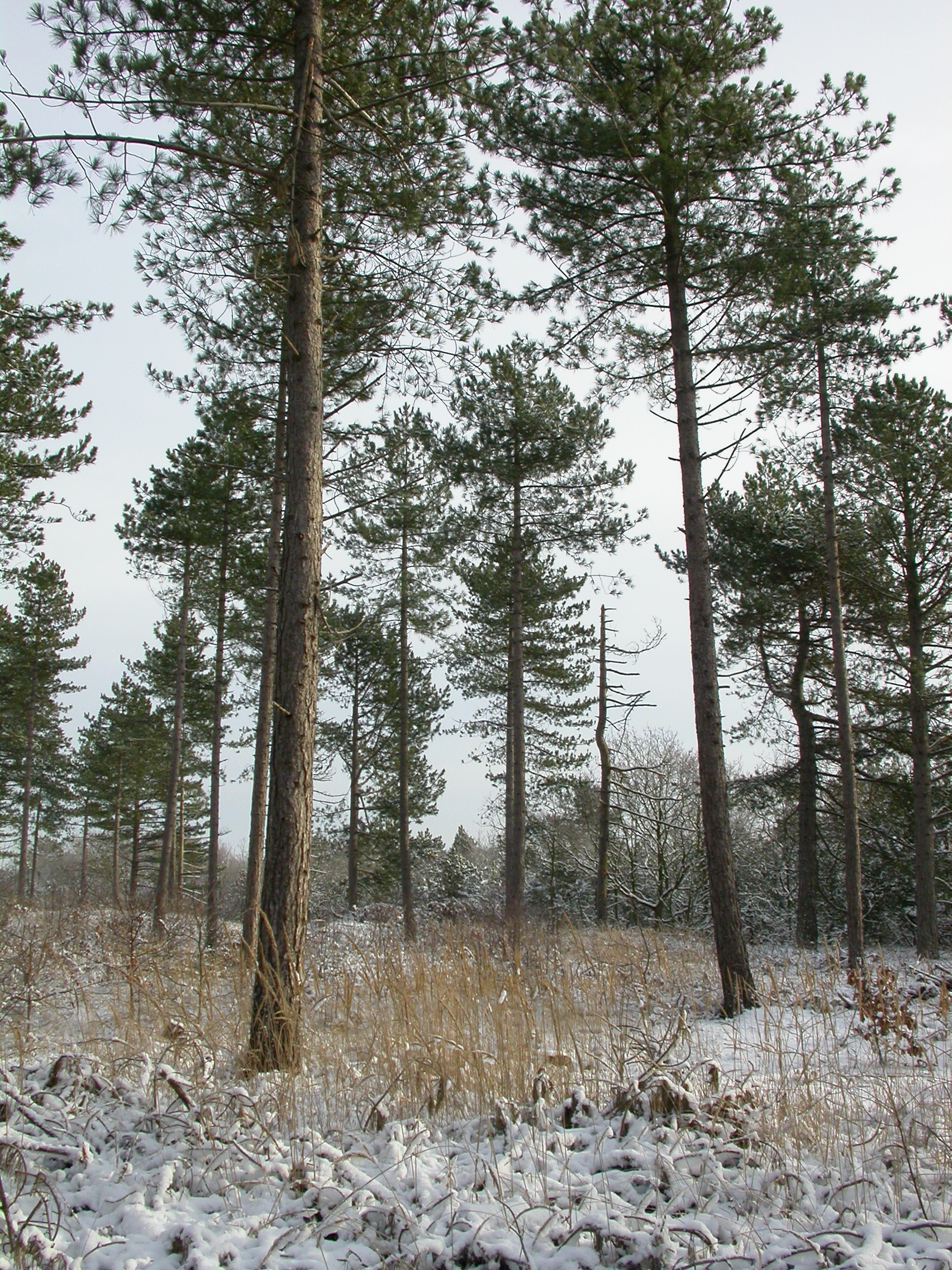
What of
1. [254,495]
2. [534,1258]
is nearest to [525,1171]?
[534,1258]

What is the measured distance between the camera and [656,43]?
698cm

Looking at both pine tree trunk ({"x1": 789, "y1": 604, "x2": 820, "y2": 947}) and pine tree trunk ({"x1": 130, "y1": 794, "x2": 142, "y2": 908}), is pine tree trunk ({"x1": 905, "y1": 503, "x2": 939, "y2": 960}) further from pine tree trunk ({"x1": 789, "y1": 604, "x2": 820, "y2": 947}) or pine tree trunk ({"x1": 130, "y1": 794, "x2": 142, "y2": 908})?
pine tree trunk ({"x1": 130, "y1": 794, "x2": 142, "y2": 908})

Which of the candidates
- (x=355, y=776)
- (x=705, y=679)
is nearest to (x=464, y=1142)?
(x=705, y=679)

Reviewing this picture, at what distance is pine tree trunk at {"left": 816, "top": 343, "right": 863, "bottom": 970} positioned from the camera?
9.94 metres

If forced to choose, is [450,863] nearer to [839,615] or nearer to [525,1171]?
[839,615]

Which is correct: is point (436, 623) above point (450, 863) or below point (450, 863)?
above

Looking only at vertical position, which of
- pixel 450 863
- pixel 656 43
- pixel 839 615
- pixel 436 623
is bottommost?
pixel 450 863

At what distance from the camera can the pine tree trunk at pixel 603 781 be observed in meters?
17.7

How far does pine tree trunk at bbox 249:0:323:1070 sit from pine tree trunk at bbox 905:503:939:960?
1106 cm

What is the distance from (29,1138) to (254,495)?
1117 cm

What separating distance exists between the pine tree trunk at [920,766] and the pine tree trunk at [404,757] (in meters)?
8.98

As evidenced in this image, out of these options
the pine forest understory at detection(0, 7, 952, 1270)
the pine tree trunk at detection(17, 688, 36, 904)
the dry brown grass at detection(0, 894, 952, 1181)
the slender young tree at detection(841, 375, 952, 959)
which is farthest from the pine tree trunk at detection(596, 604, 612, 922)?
the pine tree trunk at detection(17, 688, 36, 904)

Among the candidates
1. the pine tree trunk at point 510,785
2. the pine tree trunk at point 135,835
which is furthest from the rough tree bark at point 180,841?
the pine tree trunk at point 510,785

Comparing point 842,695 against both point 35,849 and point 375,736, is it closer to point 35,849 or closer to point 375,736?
point 375,736
